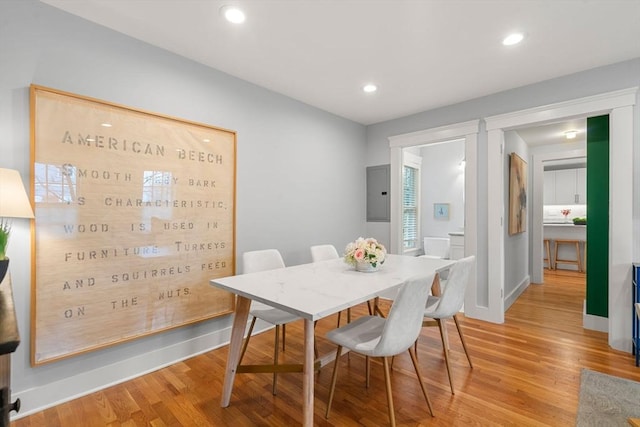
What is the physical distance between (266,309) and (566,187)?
821 centimetres

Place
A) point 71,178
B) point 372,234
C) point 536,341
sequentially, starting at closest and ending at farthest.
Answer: point 71,178, point 536,341, point 372,234

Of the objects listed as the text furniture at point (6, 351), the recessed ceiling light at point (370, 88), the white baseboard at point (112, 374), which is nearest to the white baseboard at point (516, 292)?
the recessed ceiling light at point (370, 88)

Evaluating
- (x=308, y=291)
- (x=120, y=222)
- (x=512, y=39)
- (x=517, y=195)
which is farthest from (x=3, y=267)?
(x=517, y=195)

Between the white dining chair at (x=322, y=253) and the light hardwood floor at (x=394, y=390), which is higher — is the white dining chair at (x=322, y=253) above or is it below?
above

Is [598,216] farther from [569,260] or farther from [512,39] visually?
[569,260]

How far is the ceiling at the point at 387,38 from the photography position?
199 cm

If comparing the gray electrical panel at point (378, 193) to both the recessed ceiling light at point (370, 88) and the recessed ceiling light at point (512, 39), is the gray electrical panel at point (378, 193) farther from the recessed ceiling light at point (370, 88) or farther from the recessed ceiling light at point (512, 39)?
the recessed ceiling light at point (512, 39)

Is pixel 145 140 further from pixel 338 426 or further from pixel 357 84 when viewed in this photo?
pixel 338 426

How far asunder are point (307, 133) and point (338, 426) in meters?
3.02

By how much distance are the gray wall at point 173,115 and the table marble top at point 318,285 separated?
3.32 ft

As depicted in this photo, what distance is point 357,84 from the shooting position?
319cm

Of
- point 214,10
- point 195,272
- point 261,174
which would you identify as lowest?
point 195,272

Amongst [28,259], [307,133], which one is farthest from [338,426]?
[307,133]

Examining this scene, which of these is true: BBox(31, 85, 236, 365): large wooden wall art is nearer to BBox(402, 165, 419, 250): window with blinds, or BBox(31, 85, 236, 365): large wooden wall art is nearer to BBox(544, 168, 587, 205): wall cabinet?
BBox(402, 165, 419, 250): window with blinds
